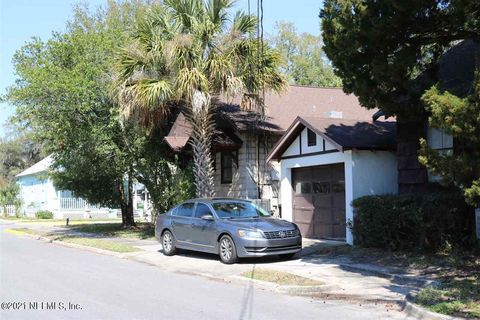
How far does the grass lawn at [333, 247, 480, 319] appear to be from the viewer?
315 inches

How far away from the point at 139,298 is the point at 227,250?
175 inches

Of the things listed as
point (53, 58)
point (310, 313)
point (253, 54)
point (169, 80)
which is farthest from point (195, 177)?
point (310, 313)

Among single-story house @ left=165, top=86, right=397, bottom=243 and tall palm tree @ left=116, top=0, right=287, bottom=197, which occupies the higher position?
tall palm tree @ left=116, top=0, right=287, bottom=197

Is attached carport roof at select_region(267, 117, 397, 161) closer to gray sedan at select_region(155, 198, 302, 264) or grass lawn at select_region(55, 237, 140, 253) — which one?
Result: gray sedan at select_region(155, 198, 302, 264)

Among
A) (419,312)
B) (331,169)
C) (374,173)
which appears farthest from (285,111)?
(419,312)

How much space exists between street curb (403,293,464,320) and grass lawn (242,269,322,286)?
2300mm

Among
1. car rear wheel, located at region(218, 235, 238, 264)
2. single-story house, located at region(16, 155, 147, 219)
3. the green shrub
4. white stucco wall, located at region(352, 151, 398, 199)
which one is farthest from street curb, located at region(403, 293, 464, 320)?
the green shrub

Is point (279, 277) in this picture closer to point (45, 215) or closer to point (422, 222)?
point (422, 222)

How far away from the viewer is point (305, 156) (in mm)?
18328

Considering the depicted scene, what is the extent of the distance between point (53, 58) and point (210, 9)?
23.1 ft

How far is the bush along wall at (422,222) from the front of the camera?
13383 millimetres

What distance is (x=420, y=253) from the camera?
44.4 ft

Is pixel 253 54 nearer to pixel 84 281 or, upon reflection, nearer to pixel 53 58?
pixel 53 58

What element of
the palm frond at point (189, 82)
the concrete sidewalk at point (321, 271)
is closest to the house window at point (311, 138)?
the concrete sidewalk at point (321, 271)
